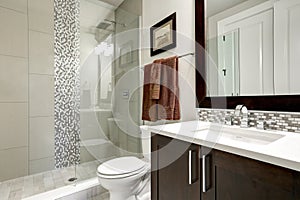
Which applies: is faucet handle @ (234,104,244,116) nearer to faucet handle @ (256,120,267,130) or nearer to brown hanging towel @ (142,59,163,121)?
faucet handle @ (256,120,267,130)

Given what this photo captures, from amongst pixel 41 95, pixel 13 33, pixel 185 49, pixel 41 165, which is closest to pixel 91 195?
pixel 41 165

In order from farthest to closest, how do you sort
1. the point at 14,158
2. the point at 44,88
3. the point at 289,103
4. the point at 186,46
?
the point at 44,88
the point at 14,158
the point at 186,46
the point at 289,103

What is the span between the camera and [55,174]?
2113 mm

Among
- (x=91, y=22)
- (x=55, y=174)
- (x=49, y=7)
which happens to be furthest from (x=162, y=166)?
(x=49, y=7)

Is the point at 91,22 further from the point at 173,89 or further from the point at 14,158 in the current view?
the point at 14,158

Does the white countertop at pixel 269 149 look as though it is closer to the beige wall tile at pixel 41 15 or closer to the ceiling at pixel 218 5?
the ceiling at pixel 218 5

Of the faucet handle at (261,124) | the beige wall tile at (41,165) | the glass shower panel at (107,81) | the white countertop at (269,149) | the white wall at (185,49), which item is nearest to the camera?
the white countertop at (269,149)

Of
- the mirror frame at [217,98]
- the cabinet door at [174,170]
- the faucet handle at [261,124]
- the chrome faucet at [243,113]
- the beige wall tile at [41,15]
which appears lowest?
the cabinet door at [174,170]

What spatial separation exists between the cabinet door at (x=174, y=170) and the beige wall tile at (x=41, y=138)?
63.2 inches

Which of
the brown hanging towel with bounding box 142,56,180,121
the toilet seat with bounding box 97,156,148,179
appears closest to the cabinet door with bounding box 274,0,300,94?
the brown hanging towel with bounding box 142,56,180,121

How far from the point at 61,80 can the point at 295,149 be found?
238cm

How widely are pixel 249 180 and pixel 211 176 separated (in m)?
0.18

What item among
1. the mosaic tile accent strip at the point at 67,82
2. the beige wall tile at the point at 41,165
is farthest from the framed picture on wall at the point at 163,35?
the beige wall tile at the point at 41,165

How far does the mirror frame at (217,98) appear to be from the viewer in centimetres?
97
